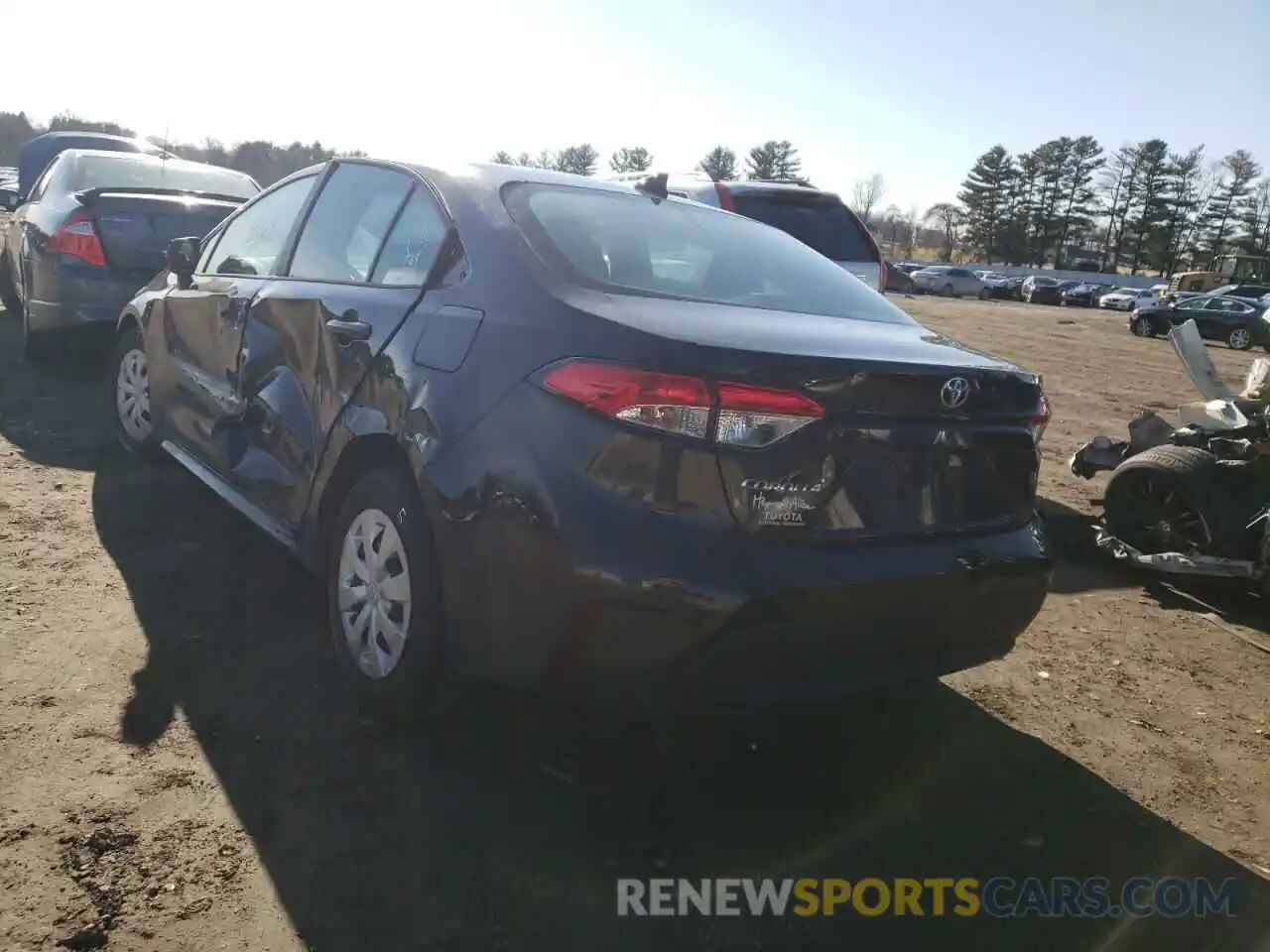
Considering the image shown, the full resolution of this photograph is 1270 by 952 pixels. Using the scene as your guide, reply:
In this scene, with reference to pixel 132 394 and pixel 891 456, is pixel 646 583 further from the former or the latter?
pixel 132 394

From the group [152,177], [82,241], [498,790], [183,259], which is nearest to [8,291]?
[152,177]

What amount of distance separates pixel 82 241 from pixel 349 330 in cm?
476

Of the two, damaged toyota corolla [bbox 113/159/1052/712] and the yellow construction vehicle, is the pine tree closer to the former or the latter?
the yellow construction vehicle

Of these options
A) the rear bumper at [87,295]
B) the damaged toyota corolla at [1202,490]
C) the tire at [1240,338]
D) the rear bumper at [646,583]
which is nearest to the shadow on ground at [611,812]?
the rear bumper at [646,583]

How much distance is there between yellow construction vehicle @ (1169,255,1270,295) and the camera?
134 ft

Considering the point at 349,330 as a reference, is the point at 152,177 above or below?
→ above

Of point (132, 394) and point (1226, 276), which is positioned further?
point (1226, 276)

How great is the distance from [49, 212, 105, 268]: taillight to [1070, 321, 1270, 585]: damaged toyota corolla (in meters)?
6.41

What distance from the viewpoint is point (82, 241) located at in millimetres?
6812

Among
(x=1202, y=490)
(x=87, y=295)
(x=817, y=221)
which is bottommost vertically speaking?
(x=1202, y=490)

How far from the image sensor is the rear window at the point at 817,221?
801 centimetres

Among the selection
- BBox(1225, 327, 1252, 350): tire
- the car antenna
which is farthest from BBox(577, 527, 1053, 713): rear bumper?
BBox(1225, 327, 1252, 350): tire

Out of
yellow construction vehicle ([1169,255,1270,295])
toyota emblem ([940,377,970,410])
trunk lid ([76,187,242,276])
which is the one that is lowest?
toyota emblem ([940,377,970,410])

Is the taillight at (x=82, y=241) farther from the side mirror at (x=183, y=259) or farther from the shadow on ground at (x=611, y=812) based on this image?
the shadow on ground at (x=611, y=812)
